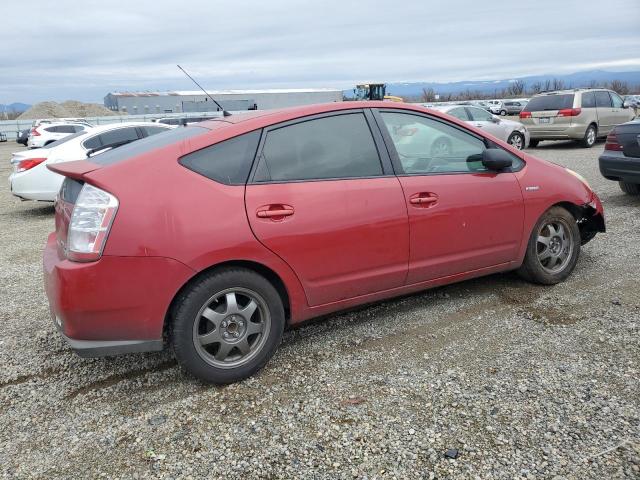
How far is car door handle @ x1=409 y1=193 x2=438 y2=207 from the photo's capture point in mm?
3611

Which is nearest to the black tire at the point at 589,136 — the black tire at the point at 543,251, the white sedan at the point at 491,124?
the white sedan at the point at 491,124

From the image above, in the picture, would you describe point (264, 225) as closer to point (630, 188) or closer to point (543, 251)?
→ point (543, 251)

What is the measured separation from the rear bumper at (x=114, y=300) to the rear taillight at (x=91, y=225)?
0.06m

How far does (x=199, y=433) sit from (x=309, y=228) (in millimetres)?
1320

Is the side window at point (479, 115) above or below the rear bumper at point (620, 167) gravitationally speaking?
above

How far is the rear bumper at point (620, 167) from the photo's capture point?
23.6 feet

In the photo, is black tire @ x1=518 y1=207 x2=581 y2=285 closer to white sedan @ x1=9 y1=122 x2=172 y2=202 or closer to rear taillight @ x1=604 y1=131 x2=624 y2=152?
rear taillight @ x1=604 y1=131 x2=624 y2=152

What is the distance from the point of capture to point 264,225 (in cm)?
309

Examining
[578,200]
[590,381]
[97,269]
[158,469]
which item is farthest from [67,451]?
[578,200]

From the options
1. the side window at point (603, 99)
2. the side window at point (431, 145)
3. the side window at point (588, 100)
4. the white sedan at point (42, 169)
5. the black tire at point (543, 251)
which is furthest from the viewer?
the side window at point (603, 99)

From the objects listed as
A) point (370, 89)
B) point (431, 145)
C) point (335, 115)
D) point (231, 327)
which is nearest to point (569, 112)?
point (431, 145)

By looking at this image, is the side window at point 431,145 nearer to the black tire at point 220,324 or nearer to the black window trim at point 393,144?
the black window trim at point 393,144

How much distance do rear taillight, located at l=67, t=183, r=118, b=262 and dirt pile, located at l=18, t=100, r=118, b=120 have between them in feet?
211

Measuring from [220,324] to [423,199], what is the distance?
164cm
